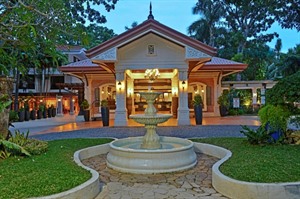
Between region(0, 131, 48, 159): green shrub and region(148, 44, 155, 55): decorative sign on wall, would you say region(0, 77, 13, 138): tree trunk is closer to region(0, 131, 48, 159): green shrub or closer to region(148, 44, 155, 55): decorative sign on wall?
region(0, 131, 48, 159): green shrub

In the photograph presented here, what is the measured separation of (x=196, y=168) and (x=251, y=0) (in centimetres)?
472

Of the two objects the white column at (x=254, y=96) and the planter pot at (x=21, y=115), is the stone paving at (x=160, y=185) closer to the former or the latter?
the planter pot at (x=21, y=115)

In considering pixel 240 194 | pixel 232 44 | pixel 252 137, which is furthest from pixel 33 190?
pixel 232 44

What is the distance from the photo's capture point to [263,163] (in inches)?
204

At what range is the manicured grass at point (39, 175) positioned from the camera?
3.87 metres

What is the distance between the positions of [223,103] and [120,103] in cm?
720

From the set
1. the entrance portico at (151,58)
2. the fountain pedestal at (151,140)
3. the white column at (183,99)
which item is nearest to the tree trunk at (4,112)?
the fountain pedestal at (151,140)

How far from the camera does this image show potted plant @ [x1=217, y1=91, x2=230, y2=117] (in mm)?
16984

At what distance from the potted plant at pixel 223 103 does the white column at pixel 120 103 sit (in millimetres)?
6748

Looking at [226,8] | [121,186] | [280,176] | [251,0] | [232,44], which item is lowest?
[121,186]

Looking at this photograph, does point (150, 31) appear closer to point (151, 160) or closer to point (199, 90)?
point (199, 90)

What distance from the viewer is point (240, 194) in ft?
13.7

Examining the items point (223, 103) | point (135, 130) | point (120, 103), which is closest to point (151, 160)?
point (135, 130)

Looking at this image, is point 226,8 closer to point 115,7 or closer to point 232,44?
point 232,44
